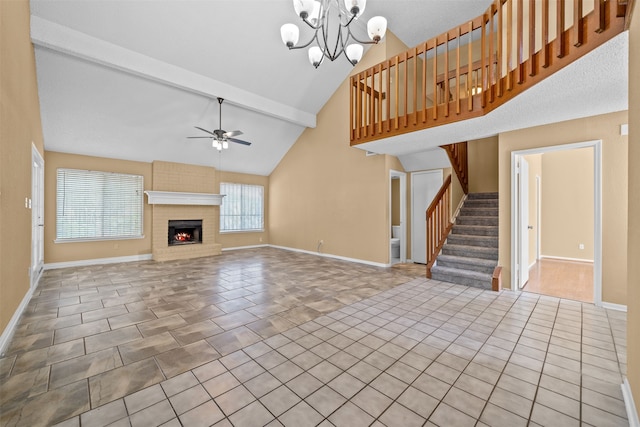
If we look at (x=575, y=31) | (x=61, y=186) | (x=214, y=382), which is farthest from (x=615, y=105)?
(x=61, y=186)

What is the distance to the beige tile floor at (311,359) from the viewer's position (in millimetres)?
1652

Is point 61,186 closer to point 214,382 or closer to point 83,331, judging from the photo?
point 83,331

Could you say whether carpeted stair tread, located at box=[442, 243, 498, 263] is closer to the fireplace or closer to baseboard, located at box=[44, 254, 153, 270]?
the fireplace

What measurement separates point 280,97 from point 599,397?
21.9 ft

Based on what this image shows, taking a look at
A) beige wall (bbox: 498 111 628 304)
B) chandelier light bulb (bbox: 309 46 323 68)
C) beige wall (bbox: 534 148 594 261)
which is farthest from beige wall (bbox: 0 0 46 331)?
beige wall (bbox: 534 148 594 261)

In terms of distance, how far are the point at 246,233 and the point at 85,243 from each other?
3979 millimetres

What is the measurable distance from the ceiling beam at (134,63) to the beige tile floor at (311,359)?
11.6 feet

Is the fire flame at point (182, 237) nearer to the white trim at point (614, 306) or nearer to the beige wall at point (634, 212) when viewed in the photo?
the beige wall at point (634, 212)

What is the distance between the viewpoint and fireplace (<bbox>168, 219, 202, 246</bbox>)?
7.16m

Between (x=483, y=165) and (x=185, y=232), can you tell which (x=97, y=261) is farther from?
(x=483, y=165)

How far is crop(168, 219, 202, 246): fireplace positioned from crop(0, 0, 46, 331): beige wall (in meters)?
3.54

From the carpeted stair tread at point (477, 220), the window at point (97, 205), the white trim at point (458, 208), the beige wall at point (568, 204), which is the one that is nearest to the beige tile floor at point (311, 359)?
the carpeted stair tread at point (477, 220)

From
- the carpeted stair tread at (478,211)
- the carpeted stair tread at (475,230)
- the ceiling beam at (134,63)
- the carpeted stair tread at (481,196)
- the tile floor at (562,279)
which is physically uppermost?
the ceiling beam at (134,63)

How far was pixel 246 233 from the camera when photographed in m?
8.77
